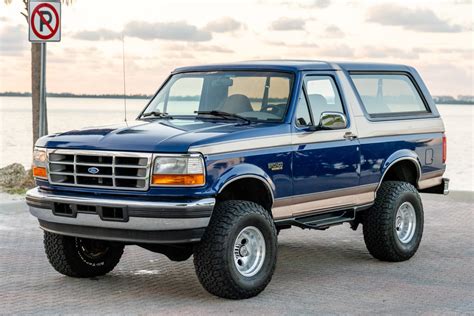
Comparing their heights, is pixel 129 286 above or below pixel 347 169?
below

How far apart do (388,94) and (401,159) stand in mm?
749

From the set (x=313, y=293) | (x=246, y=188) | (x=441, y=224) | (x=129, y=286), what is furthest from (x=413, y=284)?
(x=441, y=224)

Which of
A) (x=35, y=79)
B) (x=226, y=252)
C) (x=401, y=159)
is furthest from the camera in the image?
(x=35, y=79)

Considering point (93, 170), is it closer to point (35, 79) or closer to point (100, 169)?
point (100, 169)

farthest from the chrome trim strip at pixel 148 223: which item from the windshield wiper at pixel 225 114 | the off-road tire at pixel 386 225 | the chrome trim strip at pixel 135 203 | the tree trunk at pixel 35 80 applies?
the tree trunk at pixel 35 80

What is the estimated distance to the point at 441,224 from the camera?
44.3 feet

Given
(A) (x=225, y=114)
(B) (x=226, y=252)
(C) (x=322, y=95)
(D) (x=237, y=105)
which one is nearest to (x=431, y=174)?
(C) (x=322, y=95)

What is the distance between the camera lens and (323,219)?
973 cm

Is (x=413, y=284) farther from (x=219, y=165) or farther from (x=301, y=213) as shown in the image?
(x=219, y=165)

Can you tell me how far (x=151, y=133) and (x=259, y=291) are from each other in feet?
5.37

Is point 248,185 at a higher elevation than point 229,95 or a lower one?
lower

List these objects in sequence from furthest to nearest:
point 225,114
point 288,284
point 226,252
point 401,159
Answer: point 401,159 → point 225,114 → point 288,284 → point 226,252

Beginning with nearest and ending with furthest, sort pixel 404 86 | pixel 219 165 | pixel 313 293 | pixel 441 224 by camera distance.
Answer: pixel 219 165
pixel 313 293
pixel 404 86
pixel 441 224

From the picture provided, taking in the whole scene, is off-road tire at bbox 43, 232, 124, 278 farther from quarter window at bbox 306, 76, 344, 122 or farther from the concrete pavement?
quarter window at bbox 306, 76, 344, 122
